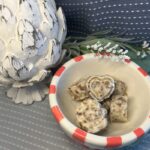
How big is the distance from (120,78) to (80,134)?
5.6 inches

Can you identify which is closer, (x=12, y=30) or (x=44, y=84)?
(x=12, y=30)

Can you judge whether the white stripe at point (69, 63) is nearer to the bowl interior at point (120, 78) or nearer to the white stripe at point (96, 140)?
the bowl interior at point (120, 78)

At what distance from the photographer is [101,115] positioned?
44 cm

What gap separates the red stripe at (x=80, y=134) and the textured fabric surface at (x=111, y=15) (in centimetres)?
20

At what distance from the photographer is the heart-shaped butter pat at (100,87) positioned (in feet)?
1.51

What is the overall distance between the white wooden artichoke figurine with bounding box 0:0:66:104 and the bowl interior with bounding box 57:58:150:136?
41mm

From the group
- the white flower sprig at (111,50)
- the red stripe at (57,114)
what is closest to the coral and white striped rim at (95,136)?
the red stripe at (57,114)

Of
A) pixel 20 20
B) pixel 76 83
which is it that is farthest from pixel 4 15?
pixel 76 83

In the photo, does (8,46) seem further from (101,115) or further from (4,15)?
(101,115)

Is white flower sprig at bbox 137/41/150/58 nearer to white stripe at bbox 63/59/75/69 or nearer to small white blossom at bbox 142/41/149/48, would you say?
small white blossom at bbox 142/41/149/48

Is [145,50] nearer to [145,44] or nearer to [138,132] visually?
[145,44]

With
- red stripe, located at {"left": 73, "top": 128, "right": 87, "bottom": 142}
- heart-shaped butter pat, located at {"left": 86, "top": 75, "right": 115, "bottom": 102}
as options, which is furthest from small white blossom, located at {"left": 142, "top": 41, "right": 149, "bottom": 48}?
red stripe, located at {"left": 73, "top": 128, "right": 87, "bottom": 142}

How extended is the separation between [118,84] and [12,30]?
18cm

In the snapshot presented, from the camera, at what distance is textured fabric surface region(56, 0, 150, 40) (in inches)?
19.6
